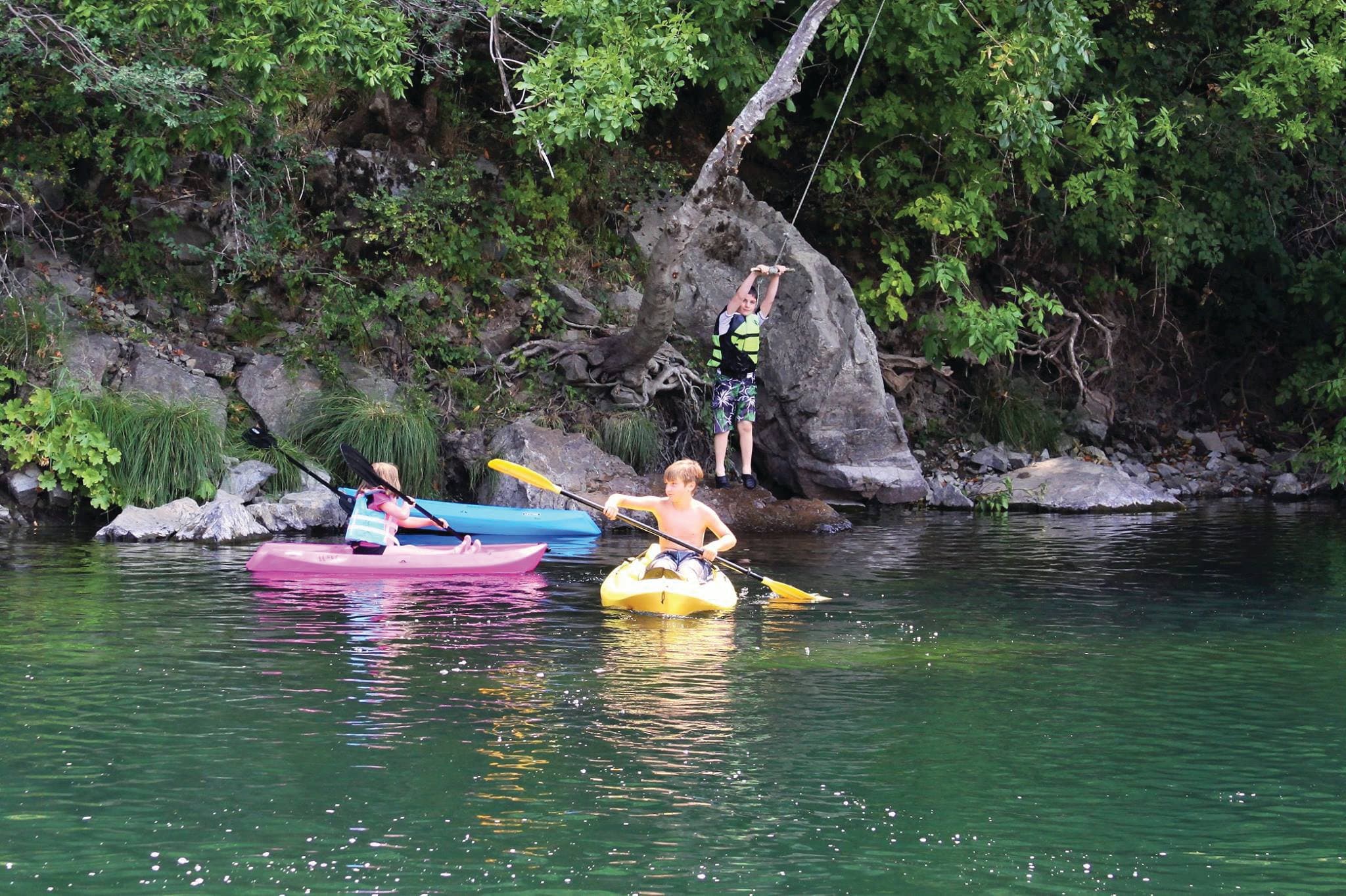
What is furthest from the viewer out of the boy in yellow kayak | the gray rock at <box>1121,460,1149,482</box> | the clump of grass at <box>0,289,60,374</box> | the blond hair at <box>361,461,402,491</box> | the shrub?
the gray rock at <box>1121,460,1149,482</box>

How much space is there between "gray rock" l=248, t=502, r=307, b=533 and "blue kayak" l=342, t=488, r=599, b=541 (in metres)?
0.62

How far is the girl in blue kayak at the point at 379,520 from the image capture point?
11438 mm

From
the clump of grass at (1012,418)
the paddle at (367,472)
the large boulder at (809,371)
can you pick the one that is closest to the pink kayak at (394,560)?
the paddle at (367,472)

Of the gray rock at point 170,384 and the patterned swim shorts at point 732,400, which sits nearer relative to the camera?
the gray rock at point 170,384

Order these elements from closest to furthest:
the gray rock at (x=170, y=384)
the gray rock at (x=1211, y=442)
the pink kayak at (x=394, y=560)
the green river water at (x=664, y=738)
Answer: the green river water at (x=664, y=738), the pink kayak at (x=394, y=560), the gray rock at (x=170, y=384), the gray rock at (x=1211, y=442)

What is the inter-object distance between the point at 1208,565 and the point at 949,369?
22.1 feet

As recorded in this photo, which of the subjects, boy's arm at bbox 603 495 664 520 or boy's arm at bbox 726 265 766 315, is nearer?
boy's arm at bbox 603 495 664 520

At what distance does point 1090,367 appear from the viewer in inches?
800

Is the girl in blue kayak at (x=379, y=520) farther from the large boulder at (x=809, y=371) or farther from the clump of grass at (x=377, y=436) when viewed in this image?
the large boulder at (x=809, y=371)

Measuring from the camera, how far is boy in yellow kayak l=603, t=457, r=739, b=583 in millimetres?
10062

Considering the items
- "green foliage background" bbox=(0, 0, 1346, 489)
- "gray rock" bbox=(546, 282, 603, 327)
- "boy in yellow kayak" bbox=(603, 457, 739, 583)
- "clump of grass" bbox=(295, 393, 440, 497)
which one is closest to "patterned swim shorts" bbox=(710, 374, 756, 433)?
"gray rock" bbox=(546, 282, 603, 327)

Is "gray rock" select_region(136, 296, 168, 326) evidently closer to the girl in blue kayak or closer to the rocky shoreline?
the girl in blue kayak

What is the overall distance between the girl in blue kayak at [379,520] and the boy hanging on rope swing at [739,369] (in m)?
3.68

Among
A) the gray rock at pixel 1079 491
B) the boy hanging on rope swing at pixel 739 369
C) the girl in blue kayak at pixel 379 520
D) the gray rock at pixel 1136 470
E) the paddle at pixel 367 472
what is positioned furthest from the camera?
the gray rock at pixel 1136 470
